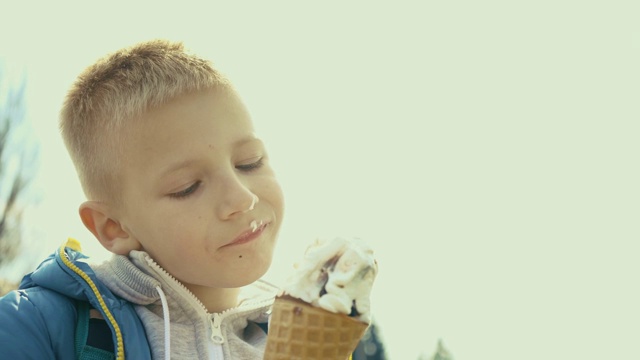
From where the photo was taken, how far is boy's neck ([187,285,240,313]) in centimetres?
224

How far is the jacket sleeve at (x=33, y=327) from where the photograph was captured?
186cm

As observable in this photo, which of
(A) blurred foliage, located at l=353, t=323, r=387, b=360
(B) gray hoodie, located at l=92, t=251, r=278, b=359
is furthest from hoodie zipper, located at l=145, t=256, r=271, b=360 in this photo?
(A) blurred foliage, located at l=353, t=323, r=387, b=360

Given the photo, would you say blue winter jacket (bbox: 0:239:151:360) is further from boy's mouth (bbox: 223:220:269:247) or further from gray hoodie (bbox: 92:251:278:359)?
boy's mouth (bbox: 223:220:269:247)

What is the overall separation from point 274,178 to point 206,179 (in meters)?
0.24

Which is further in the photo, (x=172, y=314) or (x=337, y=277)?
(x=172, y=314)

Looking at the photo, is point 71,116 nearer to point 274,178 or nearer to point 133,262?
point 133,262

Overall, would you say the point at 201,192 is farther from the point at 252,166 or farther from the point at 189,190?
the point at 252,166

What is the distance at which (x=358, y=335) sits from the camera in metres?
1.62

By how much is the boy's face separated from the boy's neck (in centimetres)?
7

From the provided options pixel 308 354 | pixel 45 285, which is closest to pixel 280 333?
pixel 308 354

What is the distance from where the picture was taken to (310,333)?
5.15 feet

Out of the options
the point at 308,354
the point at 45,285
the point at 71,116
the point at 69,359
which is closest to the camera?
the point at 308,354

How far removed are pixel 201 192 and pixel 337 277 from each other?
2.00 ft

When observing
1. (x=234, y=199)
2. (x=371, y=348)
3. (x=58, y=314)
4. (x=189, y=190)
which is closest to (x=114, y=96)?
(x=189, y=190)
